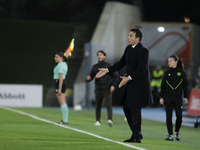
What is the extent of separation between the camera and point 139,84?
27.2 ft

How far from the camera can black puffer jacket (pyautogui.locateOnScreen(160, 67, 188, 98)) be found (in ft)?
32.3

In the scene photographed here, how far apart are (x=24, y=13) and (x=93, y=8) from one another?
186 inches

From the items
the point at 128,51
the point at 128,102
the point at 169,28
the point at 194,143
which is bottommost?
the point at 194,143

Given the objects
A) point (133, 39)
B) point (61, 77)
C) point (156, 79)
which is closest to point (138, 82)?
point (133, 39)

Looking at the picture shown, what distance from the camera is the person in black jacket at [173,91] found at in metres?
9.80

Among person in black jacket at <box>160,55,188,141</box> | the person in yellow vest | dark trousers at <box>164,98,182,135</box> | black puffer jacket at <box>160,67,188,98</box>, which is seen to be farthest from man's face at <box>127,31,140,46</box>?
the person in yellow vest

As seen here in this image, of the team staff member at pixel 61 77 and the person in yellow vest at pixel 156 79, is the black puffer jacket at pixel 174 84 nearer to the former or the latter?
the team staff member at pixel 61 77

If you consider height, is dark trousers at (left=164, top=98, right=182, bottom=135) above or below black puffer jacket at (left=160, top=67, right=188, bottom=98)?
below

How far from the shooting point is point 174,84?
989cm

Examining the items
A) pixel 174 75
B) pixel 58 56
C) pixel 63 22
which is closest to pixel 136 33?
pixel 174 75

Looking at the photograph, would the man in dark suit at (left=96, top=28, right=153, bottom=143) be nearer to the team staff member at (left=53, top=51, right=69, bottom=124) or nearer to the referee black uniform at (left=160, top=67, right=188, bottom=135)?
the referee black uniform at (left=160, top=67, right=188, bottom=135)

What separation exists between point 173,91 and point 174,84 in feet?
0.52

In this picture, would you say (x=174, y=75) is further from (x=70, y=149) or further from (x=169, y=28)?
(x=169, y=28)

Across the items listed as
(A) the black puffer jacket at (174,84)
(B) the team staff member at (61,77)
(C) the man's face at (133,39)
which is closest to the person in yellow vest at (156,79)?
(B) the team staff member at (61,77)
